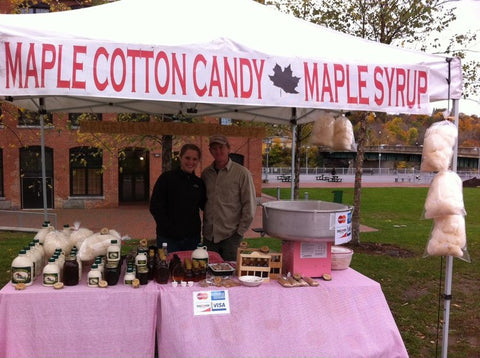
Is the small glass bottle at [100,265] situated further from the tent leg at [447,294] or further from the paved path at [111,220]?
the paved path at [111,220]

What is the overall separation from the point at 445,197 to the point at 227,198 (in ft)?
6.13

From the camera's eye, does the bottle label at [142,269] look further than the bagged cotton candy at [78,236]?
No

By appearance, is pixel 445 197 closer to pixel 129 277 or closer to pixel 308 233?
pixel 308 233

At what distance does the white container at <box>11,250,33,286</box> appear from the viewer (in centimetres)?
276

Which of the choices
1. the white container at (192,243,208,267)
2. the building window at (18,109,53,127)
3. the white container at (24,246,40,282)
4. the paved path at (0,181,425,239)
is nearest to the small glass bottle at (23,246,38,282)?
the white container at (24,246,40,282)

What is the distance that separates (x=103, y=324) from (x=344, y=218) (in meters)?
1.83

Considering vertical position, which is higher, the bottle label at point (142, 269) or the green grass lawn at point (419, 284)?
the bottle label at point (142, 269)

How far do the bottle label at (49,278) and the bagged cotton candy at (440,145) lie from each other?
9.28 feet

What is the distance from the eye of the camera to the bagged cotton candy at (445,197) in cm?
299

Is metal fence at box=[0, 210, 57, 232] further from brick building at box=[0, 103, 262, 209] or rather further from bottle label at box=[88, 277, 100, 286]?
bottle label at box=[88, 277, 100, 286]

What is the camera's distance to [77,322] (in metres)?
2.71

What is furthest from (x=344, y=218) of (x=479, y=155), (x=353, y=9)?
(x=479, y=155)

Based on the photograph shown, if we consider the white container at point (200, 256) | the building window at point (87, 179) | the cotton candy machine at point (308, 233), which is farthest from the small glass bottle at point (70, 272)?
the building window at point (87, 179)

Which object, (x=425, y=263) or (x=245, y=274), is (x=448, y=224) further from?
(x=425, y=263)
